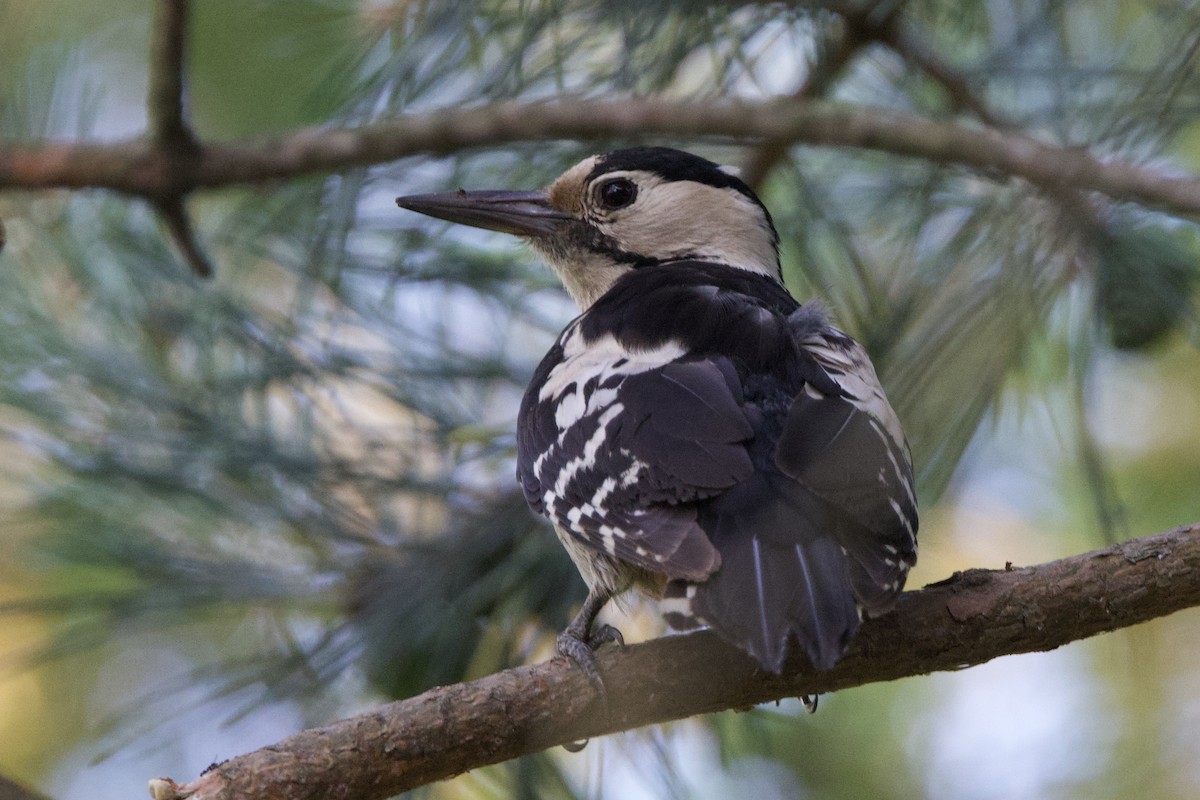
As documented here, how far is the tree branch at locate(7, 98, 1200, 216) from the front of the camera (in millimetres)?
1878

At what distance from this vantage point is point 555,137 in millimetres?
2145

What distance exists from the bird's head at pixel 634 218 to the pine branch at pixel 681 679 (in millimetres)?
1008

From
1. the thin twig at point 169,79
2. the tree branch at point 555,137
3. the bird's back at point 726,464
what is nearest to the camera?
the bird's back at point 726,464

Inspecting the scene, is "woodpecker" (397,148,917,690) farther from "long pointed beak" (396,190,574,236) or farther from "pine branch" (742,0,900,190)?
"pine branch" (742,0,900,190)

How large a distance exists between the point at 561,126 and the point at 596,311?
1.01 feet

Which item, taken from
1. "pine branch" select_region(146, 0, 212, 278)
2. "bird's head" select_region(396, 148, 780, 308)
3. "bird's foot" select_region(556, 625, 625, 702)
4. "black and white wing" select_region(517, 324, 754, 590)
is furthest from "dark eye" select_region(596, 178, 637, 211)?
"bird's foot" select_region(556, 625, 625, 702)

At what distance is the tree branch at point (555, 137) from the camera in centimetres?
188

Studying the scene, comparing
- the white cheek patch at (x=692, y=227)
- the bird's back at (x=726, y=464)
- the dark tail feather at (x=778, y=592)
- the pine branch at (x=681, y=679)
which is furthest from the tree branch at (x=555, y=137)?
the dark tail feather at (x=778, y=592)

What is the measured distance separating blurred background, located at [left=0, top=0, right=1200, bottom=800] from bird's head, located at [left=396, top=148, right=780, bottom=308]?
0.24 ft

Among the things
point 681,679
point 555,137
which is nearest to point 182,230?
point 555,137

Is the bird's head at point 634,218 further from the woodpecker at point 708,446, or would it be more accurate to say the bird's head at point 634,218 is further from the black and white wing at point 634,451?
the black and white wing at point 634,451

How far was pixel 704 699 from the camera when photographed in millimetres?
1682

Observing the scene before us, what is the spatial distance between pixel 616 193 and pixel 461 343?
41 cm

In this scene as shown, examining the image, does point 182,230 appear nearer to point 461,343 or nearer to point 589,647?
point 461,343
